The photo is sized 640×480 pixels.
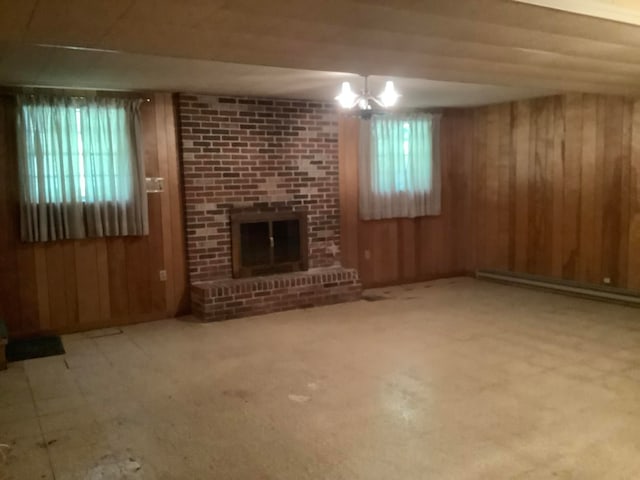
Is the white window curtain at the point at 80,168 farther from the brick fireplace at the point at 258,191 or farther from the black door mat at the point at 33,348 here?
the black door mat at the point at 33,348

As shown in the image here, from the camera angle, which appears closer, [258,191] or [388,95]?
[388,95]

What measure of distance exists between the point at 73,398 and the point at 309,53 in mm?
2646

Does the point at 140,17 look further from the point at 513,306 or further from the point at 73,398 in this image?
the point at 513,306

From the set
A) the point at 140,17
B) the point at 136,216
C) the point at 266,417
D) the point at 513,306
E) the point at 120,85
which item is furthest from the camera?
the point at 513,306

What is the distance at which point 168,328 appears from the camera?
527 cm

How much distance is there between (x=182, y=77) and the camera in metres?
4.64

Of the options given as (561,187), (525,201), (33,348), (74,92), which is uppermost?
(74,92)

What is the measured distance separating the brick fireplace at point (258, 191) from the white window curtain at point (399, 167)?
1.46 feet

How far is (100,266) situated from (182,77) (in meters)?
2.03

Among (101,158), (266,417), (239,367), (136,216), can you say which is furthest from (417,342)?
(101,158)

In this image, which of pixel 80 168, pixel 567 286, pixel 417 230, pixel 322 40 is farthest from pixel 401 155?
pixel 322 40

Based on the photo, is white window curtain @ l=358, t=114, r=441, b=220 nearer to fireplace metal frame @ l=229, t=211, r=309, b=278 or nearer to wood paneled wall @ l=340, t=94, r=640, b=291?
wood paneled wall @ l=340, t=94, r=640, b=291

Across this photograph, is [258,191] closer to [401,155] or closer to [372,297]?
[372,297]

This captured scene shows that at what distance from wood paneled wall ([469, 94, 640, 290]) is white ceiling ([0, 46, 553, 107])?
56 cm
